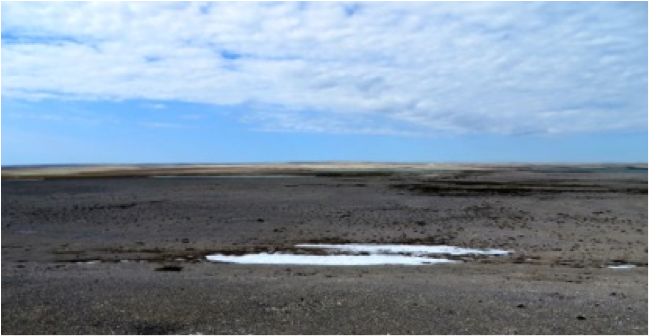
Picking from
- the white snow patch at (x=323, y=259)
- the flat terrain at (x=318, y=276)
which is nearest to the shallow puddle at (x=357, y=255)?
the white snow patch at (x=323, y=259)

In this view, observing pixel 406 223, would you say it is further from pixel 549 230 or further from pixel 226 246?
pixel 226 246

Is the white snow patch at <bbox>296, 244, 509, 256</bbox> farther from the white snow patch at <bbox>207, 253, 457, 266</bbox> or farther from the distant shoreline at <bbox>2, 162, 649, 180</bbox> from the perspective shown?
the distant shoreline at <bbox>2, 162, 649, 180</bbox>

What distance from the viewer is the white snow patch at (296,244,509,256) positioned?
18.8 metres

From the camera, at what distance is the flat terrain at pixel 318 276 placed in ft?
30.7

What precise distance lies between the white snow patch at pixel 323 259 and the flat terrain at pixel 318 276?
927 millimetres

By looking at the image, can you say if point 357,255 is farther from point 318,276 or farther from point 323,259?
point 318,276

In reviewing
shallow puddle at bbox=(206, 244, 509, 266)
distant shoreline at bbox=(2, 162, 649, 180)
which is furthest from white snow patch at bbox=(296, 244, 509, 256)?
distant shoreline at bbox=(2, 162, 649, 180)

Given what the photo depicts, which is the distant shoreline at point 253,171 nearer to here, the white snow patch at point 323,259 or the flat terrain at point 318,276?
the flat terrain at point 318,276

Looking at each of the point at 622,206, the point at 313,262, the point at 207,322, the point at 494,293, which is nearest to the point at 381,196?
the point at 622,206

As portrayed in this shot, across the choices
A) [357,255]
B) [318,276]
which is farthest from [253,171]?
[318,276]

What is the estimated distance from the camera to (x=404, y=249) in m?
19.5

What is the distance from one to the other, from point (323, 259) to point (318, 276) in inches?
143

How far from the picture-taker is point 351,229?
24656 millimetres

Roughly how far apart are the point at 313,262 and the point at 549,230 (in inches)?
515
